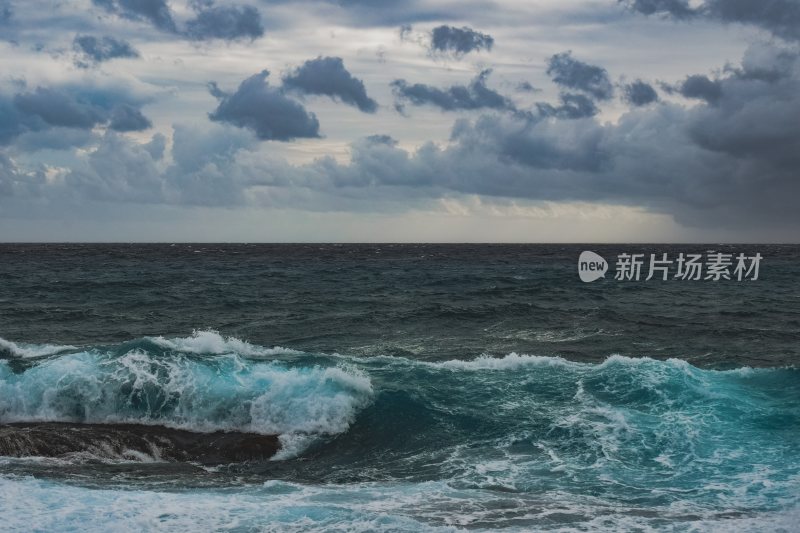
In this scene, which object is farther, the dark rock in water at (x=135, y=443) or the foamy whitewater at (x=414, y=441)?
the dark rock in water at (x=135, y=443)

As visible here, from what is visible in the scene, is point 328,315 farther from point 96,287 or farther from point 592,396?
point 96,287

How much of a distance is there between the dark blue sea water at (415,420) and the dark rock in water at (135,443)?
108 millimetres

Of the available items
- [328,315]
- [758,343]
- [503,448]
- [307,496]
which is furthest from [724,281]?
[307,496]

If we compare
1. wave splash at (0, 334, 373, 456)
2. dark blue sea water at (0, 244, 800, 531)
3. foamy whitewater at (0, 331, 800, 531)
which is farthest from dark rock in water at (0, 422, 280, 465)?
wave splash at (0, 334, 373, 456)

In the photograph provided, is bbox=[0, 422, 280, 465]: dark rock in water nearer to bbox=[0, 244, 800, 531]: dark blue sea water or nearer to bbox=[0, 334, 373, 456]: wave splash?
bbox=[0, 244, 800, 531]: dark blue sea water

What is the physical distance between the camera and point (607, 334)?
99.3 feet

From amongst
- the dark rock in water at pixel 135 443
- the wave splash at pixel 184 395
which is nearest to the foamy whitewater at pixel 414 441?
the wave splash at pixel 184 395

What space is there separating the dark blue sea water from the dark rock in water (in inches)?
4.3

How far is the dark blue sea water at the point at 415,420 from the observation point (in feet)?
38.1

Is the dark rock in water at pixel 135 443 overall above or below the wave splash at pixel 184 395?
below

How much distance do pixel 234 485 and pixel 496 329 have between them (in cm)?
1993

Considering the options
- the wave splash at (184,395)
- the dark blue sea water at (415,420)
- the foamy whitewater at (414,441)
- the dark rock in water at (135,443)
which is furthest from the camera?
the wave splash at (184,395)

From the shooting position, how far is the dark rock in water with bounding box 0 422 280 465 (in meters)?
14.9

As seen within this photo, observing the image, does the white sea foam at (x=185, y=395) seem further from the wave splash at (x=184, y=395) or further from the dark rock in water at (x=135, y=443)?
the dark rock in water at (x=135, y=443)
